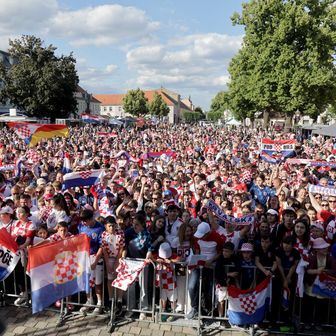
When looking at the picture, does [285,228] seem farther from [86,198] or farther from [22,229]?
[86,198]

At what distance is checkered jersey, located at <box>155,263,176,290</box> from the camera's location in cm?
557

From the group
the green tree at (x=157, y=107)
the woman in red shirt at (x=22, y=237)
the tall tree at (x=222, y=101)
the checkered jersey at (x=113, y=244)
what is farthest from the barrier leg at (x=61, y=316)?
the green tree at (x=157, y=107)

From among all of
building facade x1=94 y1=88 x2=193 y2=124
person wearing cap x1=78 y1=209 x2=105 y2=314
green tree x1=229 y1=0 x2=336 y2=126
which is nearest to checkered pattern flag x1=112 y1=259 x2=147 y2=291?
person wearing cap x1=78 y1=209 x2=105 y2=314

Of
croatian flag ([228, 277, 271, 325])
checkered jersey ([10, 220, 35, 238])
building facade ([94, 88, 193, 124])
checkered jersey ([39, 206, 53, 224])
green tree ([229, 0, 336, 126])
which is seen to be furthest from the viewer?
building facade ([94, 88, 193, 124])

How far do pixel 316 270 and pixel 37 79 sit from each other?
177 feet

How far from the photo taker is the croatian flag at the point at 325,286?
530 cm

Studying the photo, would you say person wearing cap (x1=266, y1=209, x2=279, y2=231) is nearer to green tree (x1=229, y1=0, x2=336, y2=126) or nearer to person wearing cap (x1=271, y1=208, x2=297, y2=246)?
person wearing cap (x1=271, y1=208, x2=297, y2=246)

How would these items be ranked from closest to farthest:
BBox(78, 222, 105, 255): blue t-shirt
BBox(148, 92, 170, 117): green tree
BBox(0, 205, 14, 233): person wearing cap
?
BBox(78, 222, 105, 255): blue t-shirt < BBox(0, 205, 14, 233): person wearing cap < BBox(148, 92, 170, 117): green tree

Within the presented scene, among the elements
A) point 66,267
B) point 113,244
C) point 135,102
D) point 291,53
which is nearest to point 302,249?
point 113,244

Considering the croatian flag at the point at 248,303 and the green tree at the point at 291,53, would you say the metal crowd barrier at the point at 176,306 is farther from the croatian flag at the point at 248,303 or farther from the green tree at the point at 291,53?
the green tree at the point at 291,53

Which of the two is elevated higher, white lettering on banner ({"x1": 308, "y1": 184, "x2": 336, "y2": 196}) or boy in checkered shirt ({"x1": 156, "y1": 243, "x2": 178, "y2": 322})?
white lettering on banner ({"x1": 308, "y1": 184, "x2": 336, "y2": 196})

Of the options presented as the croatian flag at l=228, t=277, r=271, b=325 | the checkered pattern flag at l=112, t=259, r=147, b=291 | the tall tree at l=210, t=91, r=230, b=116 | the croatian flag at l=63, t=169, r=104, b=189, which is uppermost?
the tall tree at l=210, t=91, r=230, b=116

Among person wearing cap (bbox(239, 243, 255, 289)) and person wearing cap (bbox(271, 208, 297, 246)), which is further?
person wearing cap (bbox(271, 208, 297, 246))

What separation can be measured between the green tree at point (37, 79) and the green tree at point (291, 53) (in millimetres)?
29114
